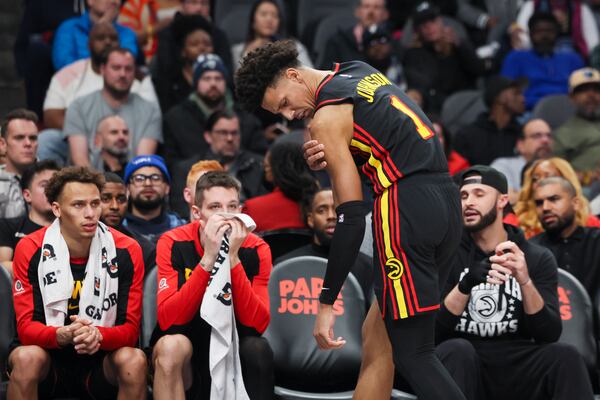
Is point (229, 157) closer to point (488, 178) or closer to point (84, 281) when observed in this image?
point (488, 178)

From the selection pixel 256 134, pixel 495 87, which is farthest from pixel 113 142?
pixel 495 87

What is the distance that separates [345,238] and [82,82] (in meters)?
5.52

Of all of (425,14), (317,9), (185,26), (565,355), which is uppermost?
(317,9)

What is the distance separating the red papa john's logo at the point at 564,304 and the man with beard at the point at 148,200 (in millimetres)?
2649

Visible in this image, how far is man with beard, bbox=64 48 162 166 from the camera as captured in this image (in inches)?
351

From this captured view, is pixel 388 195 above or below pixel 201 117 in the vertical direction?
below

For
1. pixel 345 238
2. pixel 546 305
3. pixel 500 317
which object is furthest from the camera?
pixel 500 317

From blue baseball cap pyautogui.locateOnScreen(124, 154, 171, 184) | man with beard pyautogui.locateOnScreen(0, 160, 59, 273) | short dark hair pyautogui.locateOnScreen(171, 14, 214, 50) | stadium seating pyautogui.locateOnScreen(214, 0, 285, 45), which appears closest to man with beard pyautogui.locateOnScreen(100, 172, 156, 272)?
blue baseball cap pyautogui.locateOnScreen(124, 154, 171, 184)

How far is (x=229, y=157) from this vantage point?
887 cm

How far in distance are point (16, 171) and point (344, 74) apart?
3.54 m

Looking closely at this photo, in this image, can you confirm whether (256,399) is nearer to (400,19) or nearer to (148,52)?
(148,52)

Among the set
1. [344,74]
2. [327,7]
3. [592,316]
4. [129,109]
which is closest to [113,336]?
[344,74]

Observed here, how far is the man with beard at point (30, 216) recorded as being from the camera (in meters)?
6.86

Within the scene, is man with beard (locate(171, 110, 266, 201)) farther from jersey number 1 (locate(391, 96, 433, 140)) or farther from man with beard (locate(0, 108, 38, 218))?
jersey number 1 (locate(391, 96, 433, 140))
